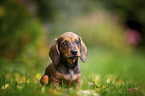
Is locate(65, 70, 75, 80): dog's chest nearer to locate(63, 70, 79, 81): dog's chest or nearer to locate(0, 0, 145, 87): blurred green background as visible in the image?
Result: locate(63, 70, 79, 81): dog's chest

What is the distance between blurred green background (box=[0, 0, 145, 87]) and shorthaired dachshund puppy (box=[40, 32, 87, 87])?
2.00 meters

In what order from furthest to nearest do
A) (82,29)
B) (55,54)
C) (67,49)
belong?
Result: (82,29) < (55,54) < (67,49)

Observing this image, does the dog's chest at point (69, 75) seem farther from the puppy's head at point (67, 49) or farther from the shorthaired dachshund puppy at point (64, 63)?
the puppy's head at point (67, 49)

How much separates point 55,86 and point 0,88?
0.97 metres

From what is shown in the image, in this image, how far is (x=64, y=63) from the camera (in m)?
3.25

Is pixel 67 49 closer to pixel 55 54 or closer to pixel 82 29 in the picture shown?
pixel 55 54

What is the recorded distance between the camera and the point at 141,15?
36.5 feet

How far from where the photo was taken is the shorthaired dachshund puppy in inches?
122

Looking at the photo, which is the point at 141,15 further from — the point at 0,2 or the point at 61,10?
the point at 0,2

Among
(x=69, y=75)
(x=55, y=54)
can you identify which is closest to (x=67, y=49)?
(x=55, y=54)

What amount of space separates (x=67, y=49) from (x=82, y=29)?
828cm

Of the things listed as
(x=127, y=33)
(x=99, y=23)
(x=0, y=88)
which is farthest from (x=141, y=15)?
(x=0, y=88)

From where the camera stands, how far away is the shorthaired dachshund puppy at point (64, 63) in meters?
3.10

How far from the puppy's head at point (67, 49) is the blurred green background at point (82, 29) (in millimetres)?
2039
